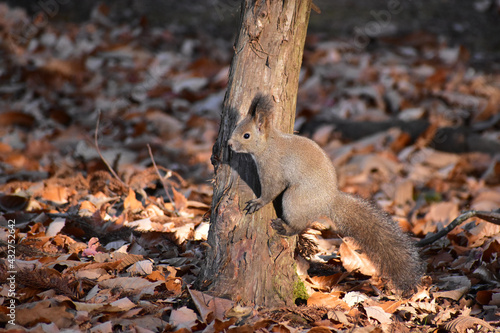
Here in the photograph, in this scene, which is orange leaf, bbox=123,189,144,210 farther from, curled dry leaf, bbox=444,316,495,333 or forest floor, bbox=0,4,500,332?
curled dry leaf, bbox=444,316,495,333

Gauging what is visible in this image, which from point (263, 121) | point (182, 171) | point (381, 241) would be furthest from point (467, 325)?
point (182, 171)

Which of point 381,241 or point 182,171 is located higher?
point 381,241

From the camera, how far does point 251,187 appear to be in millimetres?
2752

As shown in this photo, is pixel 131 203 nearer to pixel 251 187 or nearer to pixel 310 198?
pixel 251 187

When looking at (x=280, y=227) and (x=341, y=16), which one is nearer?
(x=280, y=227)

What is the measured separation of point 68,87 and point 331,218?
19.4ft

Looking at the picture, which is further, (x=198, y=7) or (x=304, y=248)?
(x=198, y=7)

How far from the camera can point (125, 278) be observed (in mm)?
2637

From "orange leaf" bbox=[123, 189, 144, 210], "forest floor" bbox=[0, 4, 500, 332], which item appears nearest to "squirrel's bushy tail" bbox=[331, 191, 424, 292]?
"forest floor" bbox=[0, 4, 500, 332]

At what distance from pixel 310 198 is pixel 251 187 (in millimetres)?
359

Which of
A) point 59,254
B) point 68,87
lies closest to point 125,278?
→ point 59,254

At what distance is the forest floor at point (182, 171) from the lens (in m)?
2.53

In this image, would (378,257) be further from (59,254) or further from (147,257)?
(59,254)

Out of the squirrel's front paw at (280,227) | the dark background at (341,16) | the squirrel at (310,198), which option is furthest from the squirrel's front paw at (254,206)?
the dark background at (341,16)
